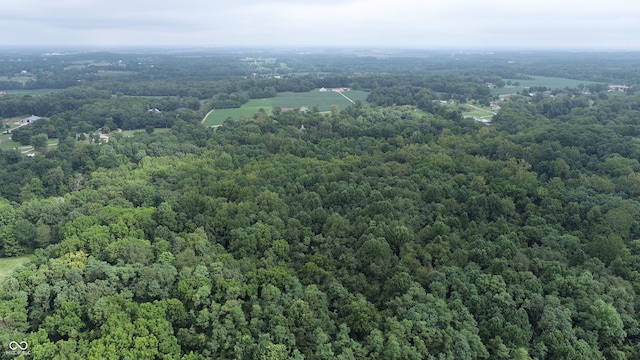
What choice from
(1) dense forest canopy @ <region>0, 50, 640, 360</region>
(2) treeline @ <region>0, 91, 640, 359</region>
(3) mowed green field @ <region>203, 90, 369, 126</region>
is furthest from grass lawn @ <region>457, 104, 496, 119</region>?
(2) treeline @ <region>0, 91, 640, 359</region>

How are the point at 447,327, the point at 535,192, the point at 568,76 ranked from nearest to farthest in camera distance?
the point at 447,327 → the point at 535,192 → the point at 568,76

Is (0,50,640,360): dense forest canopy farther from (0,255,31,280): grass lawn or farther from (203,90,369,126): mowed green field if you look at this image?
(203,90,369,126): mowed green field

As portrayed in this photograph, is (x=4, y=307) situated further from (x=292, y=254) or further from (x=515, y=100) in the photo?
(x=515, y=100)

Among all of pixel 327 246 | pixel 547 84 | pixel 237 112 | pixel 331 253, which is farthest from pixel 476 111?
pixel 331 253

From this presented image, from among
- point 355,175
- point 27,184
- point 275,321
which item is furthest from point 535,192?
point 27,184

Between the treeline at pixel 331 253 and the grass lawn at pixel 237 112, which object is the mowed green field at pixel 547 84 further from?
the treeline at pixel 331 253

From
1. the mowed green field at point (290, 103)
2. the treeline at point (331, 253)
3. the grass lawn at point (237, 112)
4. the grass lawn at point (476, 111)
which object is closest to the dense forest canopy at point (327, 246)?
the treeline at point (331, 253)
